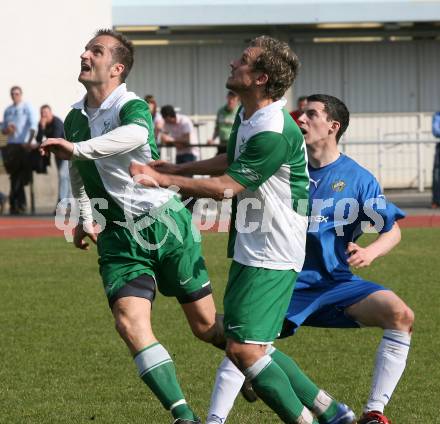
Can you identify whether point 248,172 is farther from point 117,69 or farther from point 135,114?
point 117,69

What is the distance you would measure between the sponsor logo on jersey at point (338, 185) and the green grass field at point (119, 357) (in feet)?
4.19

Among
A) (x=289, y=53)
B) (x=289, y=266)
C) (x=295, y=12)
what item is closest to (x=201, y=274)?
(x=289, y=266)

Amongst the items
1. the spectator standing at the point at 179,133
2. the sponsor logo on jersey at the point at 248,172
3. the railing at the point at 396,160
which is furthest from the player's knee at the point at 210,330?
the railing at the point at 396,160

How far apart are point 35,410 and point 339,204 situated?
206 cm

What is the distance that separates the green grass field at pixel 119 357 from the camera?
6988 millimetres

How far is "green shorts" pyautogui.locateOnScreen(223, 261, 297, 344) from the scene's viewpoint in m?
5.67

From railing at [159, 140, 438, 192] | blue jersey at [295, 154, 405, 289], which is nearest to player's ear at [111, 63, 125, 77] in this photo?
blue jersey at [295, 154, 405, 289]

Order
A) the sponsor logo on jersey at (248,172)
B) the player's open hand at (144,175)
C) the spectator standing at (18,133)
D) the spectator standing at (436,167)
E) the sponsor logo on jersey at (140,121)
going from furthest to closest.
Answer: the spectator standing at (18,133), the spectator standing at (436,167), the sponsor logo on jersey at (140,121), the sponsor logo on jersey at (248,172), the player's open hand at (144,175)

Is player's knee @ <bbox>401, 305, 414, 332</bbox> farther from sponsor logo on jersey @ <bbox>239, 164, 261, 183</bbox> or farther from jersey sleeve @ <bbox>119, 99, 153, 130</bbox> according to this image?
jersey sleeve @ <bbox>119, 99, 153, 130</bbox>

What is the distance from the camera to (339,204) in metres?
6.61

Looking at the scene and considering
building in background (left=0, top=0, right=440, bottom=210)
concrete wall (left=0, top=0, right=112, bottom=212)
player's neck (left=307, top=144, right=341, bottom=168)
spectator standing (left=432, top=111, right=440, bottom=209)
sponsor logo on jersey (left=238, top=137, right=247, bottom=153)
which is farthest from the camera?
building in background (left=0, top=0, right=440, bottom=210)

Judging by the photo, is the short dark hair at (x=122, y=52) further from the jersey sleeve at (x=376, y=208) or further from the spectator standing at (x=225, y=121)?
the spectator standing at (x=225, y=121)

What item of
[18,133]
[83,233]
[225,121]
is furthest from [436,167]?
[83,233]

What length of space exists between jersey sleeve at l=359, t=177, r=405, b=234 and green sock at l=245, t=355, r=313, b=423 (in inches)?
48.2
